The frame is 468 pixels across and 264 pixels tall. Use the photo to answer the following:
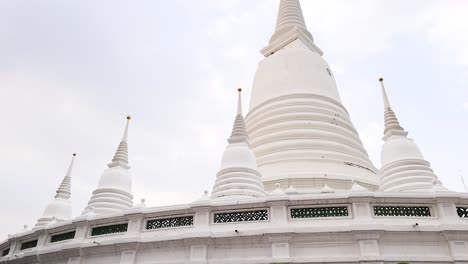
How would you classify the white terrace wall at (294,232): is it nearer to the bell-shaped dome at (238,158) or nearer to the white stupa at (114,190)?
the bell-shaped dome at (238,158)

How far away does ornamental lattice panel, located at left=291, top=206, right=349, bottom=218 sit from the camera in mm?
10398

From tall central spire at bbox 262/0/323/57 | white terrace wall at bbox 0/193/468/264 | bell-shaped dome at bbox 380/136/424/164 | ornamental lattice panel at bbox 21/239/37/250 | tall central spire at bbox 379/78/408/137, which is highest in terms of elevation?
tall central spire at bbox 262/0/323/57

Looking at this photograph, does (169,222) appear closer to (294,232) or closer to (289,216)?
(289,216)

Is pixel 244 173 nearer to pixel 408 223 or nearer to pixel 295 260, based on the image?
pixel 295 260

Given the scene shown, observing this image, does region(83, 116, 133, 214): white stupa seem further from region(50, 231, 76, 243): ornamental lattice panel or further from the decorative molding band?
the decorative molding band

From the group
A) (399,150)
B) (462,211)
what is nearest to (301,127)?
(399,150)

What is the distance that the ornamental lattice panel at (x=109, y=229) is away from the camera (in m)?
11.8

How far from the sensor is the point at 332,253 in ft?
31.9

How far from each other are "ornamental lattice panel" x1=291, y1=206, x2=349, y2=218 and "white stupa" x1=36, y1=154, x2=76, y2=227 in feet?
50.3

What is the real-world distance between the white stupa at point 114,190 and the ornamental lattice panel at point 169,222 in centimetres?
686

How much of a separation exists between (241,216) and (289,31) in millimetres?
18976

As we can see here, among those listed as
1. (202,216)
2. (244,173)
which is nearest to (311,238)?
(202,216)

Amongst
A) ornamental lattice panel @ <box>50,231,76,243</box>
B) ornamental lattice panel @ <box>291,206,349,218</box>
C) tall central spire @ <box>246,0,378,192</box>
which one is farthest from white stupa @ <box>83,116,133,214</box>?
ornamental lattice panel @ <box>291,206,349,218</box>

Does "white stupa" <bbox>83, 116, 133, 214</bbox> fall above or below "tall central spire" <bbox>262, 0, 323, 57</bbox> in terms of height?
below
